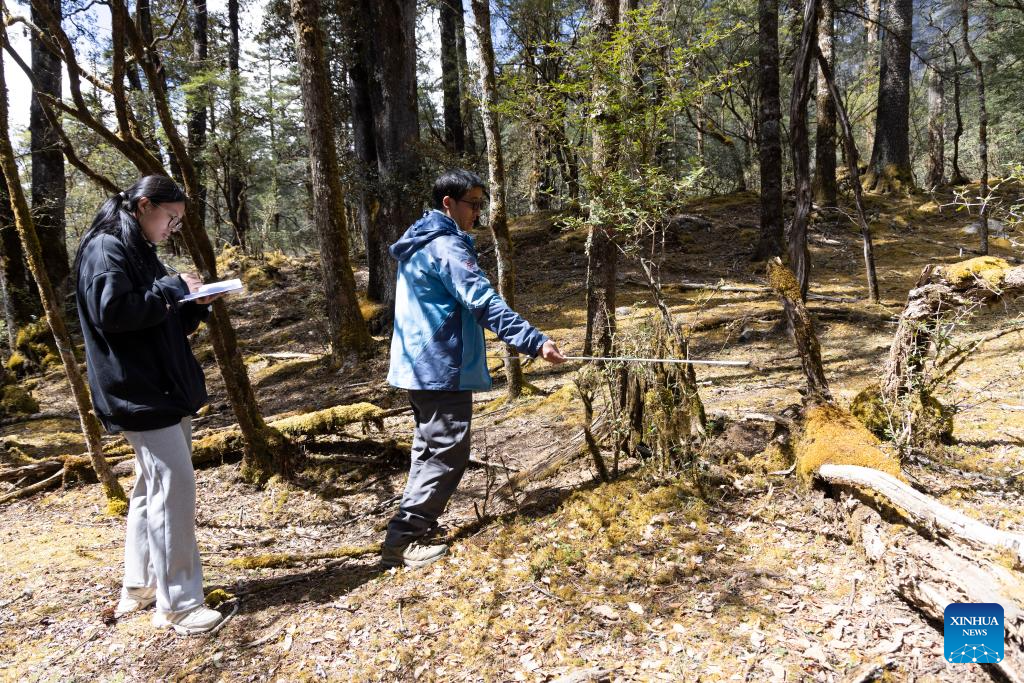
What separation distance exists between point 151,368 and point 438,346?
128 centimetres

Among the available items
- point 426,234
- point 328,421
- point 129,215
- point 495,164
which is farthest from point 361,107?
point 129,215

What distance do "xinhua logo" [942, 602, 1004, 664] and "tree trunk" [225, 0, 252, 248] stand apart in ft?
58.8

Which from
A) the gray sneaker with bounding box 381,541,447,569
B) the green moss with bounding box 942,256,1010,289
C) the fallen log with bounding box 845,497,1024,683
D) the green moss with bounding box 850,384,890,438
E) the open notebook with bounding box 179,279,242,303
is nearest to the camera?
the fallen log with bounding box 845,497,1024,683

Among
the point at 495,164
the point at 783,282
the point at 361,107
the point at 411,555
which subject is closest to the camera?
Answer: the point at 411,555

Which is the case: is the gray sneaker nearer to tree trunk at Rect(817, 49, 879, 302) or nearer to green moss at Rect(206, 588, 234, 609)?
green moss at Rect(206, 588, 234, 609)

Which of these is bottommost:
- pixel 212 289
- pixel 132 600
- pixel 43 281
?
pixel 132 600

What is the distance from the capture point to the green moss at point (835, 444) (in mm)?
3238

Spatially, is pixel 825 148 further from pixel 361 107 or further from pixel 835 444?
pixel 835 444

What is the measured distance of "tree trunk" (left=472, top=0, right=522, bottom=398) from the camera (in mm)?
5820

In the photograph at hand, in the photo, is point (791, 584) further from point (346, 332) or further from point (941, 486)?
point (346, 332)

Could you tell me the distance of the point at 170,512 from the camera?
9.04ft

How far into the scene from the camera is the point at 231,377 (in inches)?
182

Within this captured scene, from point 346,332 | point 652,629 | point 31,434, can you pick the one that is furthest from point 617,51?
point 31,434

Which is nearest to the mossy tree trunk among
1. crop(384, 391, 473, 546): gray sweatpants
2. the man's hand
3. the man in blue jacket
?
the man's hand
